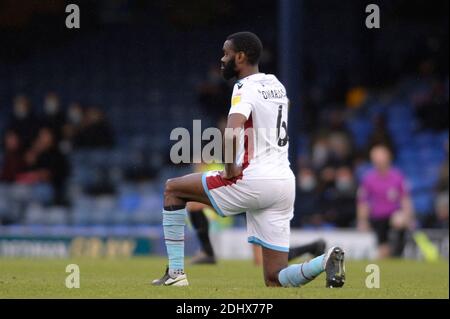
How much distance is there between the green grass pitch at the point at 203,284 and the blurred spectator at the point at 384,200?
314 centimetres

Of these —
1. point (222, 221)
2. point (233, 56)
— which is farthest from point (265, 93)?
point (222, 221)

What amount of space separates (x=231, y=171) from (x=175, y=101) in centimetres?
1655

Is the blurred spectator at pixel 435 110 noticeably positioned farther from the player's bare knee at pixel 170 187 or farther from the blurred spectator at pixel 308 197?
the player's bare knee at pixel 170 187

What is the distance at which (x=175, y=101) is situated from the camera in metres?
25.2

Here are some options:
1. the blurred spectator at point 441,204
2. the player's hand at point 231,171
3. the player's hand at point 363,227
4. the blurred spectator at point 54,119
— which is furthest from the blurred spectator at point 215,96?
the player's hand at point 231,171

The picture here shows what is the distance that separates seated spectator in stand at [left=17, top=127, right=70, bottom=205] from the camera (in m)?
21.4

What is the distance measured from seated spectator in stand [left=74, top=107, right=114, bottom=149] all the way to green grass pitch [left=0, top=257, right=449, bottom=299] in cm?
928

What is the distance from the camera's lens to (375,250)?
18.4 m

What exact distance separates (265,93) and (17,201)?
46.5 ft

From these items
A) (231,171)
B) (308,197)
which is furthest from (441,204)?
(231,171)

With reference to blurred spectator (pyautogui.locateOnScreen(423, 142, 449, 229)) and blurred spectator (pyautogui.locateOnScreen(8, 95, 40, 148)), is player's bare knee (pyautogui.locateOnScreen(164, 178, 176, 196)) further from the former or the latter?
blurred spectator (pyautogui.locateOnScreen(8, 95, 40, 148))

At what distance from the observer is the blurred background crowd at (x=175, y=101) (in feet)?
69.3

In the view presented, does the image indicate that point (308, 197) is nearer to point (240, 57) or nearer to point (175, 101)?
point (175, 101)
